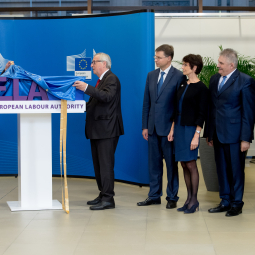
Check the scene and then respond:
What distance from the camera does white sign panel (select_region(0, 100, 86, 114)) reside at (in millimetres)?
3680

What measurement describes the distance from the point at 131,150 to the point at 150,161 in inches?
42.5

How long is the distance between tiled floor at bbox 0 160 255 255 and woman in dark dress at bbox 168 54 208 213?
1.25 ft

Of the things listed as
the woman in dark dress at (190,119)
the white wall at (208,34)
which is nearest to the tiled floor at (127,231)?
the woman in dark dress at (190,119)

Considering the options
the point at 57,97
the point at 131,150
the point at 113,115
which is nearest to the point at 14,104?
the point at 57,97

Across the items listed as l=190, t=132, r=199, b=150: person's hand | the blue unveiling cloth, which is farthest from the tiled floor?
the blue unveiling cloth

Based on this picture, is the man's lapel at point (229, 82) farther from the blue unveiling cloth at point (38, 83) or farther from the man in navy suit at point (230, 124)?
the blue unveiling cloth at point (38, 83)

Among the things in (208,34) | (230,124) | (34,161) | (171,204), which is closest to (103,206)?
(171,204)

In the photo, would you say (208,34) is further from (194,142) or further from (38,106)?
(38,106)

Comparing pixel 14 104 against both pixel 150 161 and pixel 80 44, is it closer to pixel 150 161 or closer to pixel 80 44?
pixel 150 161

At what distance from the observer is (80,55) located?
553cm

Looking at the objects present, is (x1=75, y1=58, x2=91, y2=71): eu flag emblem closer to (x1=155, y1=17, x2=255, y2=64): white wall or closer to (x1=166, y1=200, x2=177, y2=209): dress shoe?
(x1=166, y1=200, x2=177, y2=209): dress shoe

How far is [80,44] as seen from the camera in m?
5.54

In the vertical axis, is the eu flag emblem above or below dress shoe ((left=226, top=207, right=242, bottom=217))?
above

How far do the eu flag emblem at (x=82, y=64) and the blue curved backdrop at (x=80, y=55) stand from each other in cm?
8
